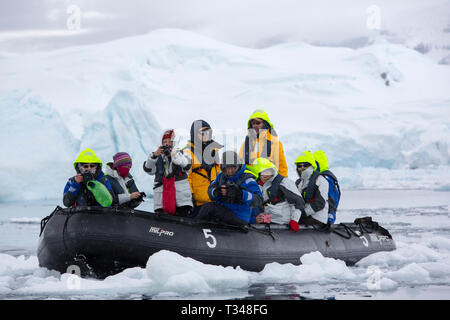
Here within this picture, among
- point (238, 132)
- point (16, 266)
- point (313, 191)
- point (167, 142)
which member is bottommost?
point (16, 266)

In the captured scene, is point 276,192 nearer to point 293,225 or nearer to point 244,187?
point 293,225

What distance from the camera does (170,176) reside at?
610 centimetres

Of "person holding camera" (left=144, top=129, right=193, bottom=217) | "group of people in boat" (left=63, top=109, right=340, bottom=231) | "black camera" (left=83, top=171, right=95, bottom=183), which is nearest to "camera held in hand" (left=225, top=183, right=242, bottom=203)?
"group of people in boat" (left=63, top=109, right=340, bottom=231)

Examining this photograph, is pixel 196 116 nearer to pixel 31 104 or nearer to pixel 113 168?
pixel 31 104

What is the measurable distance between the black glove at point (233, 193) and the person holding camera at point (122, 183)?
36.1 inches

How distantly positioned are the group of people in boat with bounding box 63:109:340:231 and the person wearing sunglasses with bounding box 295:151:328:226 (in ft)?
0.04

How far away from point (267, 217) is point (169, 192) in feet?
3.76

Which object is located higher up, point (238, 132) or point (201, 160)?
point (238, 132)

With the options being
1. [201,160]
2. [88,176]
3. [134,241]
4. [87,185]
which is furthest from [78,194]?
[201,160]

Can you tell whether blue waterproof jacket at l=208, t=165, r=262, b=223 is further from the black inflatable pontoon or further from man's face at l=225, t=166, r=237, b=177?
the black inflatable pontoon

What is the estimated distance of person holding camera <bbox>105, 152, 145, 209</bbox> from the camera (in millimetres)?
6355

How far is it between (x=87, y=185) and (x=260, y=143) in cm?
217

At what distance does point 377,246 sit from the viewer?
8.05 meters

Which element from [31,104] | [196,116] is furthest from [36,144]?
[196,116]
